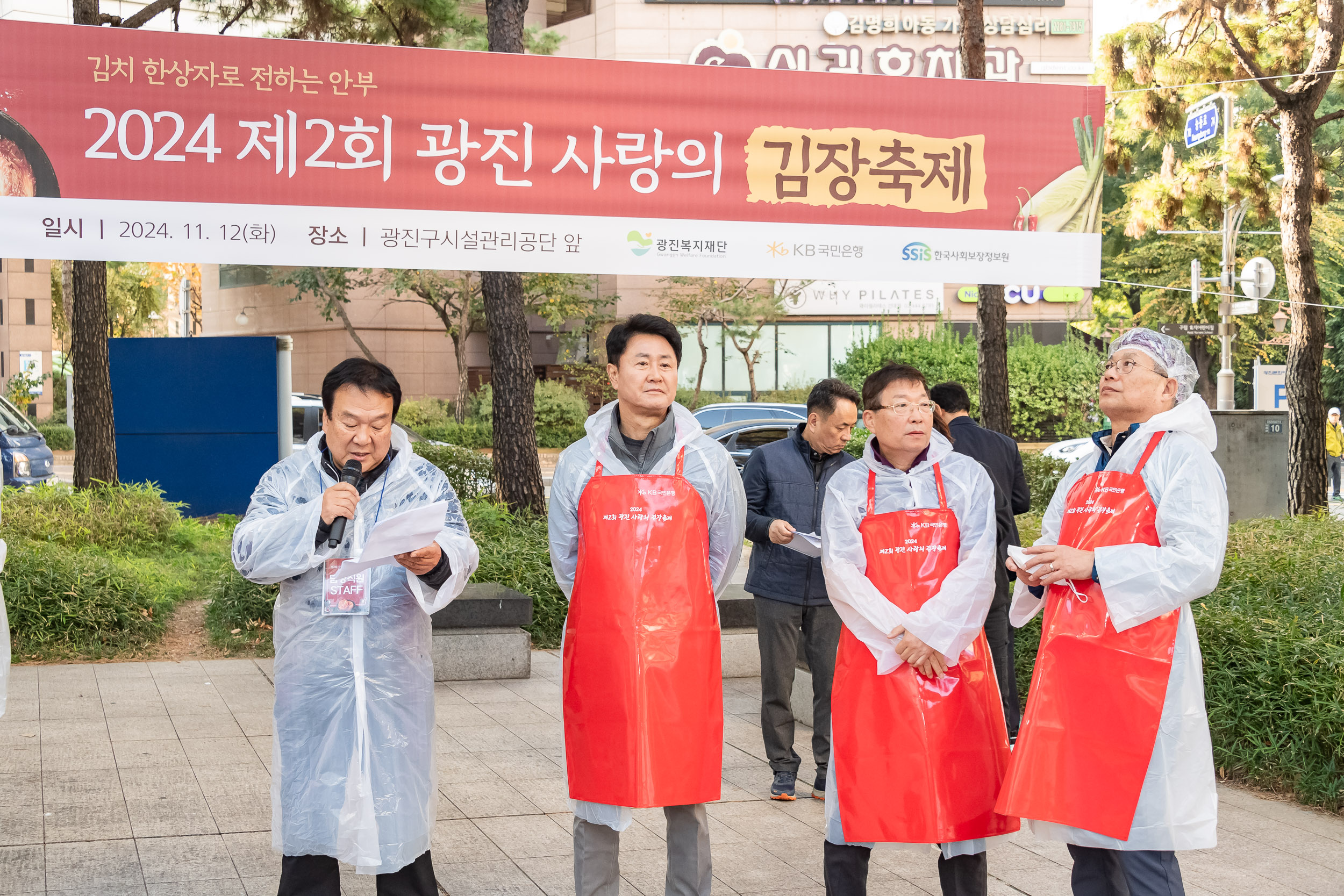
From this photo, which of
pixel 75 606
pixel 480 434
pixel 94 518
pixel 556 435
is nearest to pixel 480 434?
pixel 480 434

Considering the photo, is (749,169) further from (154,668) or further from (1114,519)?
(154,668)

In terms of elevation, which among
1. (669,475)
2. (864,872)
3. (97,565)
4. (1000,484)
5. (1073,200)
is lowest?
(864,872)

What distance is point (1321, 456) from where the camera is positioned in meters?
10.4

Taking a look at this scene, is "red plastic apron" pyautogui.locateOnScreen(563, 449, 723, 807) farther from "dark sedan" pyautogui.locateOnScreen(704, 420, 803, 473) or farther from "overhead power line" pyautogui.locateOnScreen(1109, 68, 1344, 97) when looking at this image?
"dark sedan" pyautogui.locateOnScreen(704, 420, 803, 473)

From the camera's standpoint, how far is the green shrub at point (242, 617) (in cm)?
805

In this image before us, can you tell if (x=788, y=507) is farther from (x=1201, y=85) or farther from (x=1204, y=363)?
(x=1204, y=363)

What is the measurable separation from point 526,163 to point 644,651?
3546mm

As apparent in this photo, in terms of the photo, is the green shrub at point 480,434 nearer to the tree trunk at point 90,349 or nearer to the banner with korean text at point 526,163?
the tree trunk at point 90,349

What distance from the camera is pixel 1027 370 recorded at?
34469 millimetres

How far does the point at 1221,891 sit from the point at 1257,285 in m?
18.7

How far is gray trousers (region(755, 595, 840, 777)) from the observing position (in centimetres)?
524

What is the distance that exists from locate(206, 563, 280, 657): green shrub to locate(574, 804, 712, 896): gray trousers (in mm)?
4964

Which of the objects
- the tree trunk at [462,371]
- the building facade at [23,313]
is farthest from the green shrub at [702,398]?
the building facade at [23,313]

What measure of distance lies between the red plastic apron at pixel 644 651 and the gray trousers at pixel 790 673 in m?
1.71
